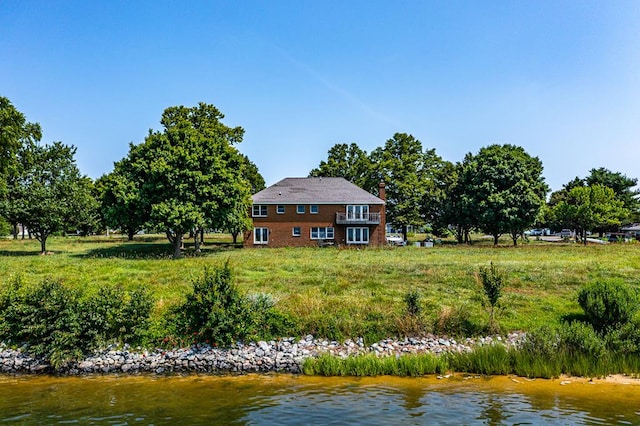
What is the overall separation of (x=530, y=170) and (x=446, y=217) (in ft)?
37.0

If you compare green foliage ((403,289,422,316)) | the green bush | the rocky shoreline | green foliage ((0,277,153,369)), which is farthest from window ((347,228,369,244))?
the green bush

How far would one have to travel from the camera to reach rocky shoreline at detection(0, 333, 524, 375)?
15.8 metres

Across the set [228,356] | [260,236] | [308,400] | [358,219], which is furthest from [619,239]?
[308,400]

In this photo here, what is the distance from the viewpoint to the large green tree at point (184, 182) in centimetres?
3762

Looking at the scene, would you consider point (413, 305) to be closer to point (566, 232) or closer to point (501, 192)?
point (501, 192)

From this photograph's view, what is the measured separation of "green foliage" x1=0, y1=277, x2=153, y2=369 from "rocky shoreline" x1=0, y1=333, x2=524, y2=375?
424 mm

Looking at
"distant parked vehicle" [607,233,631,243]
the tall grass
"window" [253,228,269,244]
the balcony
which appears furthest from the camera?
"distant parked vehicle" [607,233,631,243]

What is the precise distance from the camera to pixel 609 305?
16.9 metres

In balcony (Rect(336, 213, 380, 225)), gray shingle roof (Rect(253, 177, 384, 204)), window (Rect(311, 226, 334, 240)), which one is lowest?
window (Rect(311, 226, 334, 240))

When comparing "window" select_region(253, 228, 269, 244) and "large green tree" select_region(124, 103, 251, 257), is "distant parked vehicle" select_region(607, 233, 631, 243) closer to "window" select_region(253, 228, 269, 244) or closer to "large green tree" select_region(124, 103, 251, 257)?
"window" select_region(253, 228, 269, 244)

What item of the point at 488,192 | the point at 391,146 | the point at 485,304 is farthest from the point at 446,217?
the point at 485,304

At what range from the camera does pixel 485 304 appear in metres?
19.8

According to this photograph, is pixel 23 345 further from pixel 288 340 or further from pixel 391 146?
pixel 391 146

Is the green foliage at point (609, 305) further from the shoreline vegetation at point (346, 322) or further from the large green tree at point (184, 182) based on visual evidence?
the large green tree at point (184, 182)
